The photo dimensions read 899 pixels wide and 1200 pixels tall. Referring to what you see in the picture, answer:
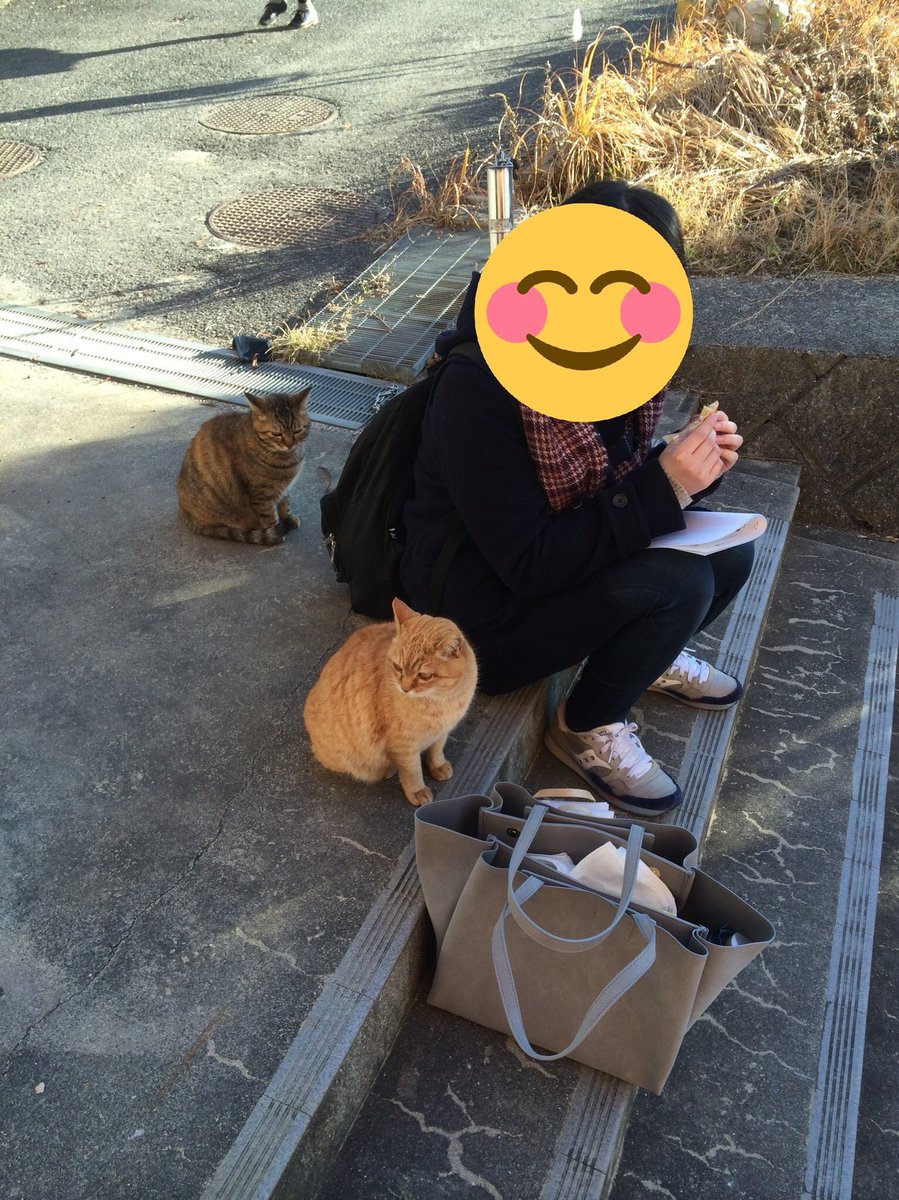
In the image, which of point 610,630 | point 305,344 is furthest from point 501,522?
point 305,344

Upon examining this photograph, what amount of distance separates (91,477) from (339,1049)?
2313mm

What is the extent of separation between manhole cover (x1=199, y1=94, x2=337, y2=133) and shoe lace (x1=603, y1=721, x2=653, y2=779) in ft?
18.6

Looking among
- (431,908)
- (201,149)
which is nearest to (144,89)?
(201,149)

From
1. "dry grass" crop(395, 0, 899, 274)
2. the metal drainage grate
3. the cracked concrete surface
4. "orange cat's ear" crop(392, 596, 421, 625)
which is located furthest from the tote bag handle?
"dry grass" crop(395, 0, 899, 274)

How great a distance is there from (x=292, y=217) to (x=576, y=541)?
4097 mm

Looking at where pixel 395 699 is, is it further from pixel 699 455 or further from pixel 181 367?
pixel 181 367

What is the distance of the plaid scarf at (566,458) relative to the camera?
2021mm

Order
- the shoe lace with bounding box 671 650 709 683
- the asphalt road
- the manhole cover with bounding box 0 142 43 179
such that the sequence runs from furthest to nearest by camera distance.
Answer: the manhole cover with bounding box 0 142 43 179 < the asphalt road < the shoe lace with bounding box 671 650 709 683

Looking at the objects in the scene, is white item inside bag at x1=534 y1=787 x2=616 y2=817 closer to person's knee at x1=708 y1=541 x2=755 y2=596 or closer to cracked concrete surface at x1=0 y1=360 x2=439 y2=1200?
cracked concrete surface at x1=0 y1=360 x2=439 y2=1200

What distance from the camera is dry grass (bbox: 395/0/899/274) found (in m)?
4.45

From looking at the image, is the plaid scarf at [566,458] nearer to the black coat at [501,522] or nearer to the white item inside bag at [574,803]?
the black coat at [501,522]

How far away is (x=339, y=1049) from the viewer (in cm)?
172

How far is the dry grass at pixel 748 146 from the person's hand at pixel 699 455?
2.63 m

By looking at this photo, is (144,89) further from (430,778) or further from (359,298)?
(430,778)
